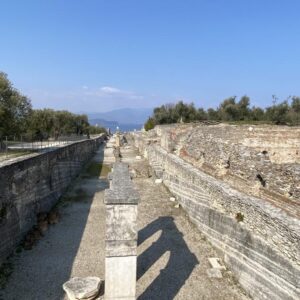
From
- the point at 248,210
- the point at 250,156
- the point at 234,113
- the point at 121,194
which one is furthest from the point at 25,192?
the point at 234,113

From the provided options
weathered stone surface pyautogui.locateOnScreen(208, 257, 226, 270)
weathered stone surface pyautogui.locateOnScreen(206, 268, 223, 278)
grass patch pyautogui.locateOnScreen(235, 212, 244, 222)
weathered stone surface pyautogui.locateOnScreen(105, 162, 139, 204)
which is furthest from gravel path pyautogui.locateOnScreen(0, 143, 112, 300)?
grass patch pyautogui.locateOnScreen(235, 212, 244, 222)

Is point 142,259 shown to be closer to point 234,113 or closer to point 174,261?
point 174,261

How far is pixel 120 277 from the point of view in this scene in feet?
21.0

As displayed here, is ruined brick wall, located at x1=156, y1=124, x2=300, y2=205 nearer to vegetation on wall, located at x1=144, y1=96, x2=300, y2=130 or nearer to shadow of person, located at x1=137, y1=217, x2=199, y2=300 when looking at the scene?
shadow of person, located at x1=137, y1=217, x2=199, y2=300

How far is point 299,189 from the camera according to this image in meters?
8.62

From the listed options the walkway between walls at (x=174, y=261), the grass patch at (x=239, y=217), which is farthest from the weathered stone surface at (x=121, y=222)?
the grass patch at (x=239, y=217)

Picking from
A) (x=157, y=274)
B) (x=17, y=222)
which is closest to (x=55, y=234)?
(x=17, y=222)

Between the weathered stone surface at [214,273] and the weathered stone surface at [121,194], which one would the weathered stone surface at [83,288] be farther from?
the weathered stone surface at [214,273]

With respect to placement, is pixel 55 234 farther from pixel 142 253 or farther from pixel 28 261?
pixel 142 253

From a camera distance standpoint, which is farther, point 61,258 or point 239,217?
point 61,258

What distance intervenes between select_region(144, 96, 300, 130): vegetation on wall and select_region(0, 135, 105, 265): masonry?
3078cm

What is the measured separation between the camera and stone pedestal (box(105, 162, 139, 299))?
6.35m

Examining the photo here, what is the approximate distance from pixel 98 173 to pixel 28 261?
564 inches

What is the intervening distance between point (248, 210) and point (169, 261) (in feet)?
8.20
